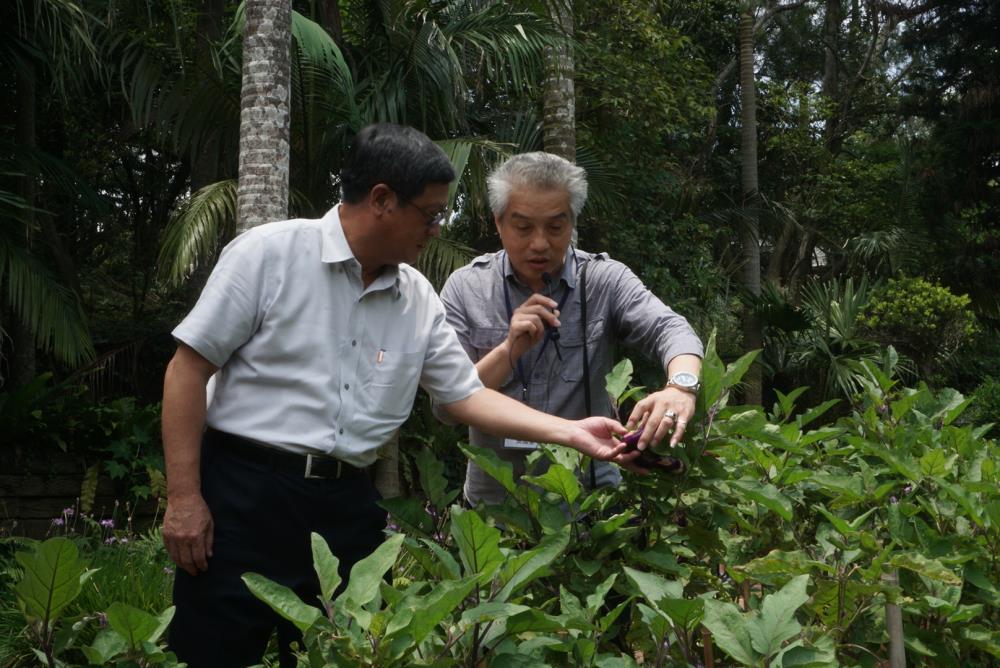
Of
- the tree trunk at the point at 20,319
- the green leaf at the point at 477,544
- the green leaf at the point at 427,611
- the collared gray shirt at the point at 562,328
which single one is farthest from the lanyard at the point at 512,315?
the tree trunk at the point at 20,319

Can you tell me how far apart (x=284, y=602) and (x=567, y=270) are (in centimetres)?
166

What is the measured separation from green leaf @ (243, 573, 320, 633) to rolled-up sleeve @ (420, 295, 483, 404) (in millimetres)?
1219

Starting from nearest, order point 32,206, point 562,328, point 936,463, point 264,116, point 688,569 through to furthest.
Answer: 1. point 688,569
2. point 936,463
3. point 562,328
4. point 264,116
5. point 32,206

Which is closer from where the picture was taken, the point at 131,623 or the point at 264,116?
the point at 131,623

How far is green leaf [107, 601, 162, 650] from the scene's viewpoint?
4.12 ft

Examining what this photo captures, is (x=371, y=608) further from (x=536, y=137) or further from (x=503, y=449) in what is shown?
(x=536, y=137)

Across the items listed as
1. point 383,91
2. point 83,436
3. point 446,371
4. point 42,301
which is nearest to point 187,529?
point 446,371

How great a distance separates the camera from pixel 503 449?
2.73m

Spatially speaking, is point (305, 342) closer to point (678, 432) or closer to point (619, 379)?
point (619, 379)

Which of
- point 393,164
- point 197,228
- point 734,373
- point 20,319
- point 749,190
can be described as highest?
point 393,164

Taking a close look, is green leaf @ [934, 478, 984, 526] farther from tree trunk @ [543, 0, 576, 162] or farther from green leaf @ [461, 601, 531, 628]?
tree trunk @ [543, 0, 576, 162]

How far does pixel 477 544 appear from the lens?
136 centimetres

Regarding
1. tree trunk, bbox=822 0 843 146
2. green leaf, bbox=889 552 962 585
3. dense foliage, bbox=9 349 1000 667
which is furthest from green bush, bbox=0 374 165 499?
tree trunk, bbox=822 0 843 146

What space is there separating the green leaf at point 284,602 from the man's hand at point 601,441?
72 centimetres
